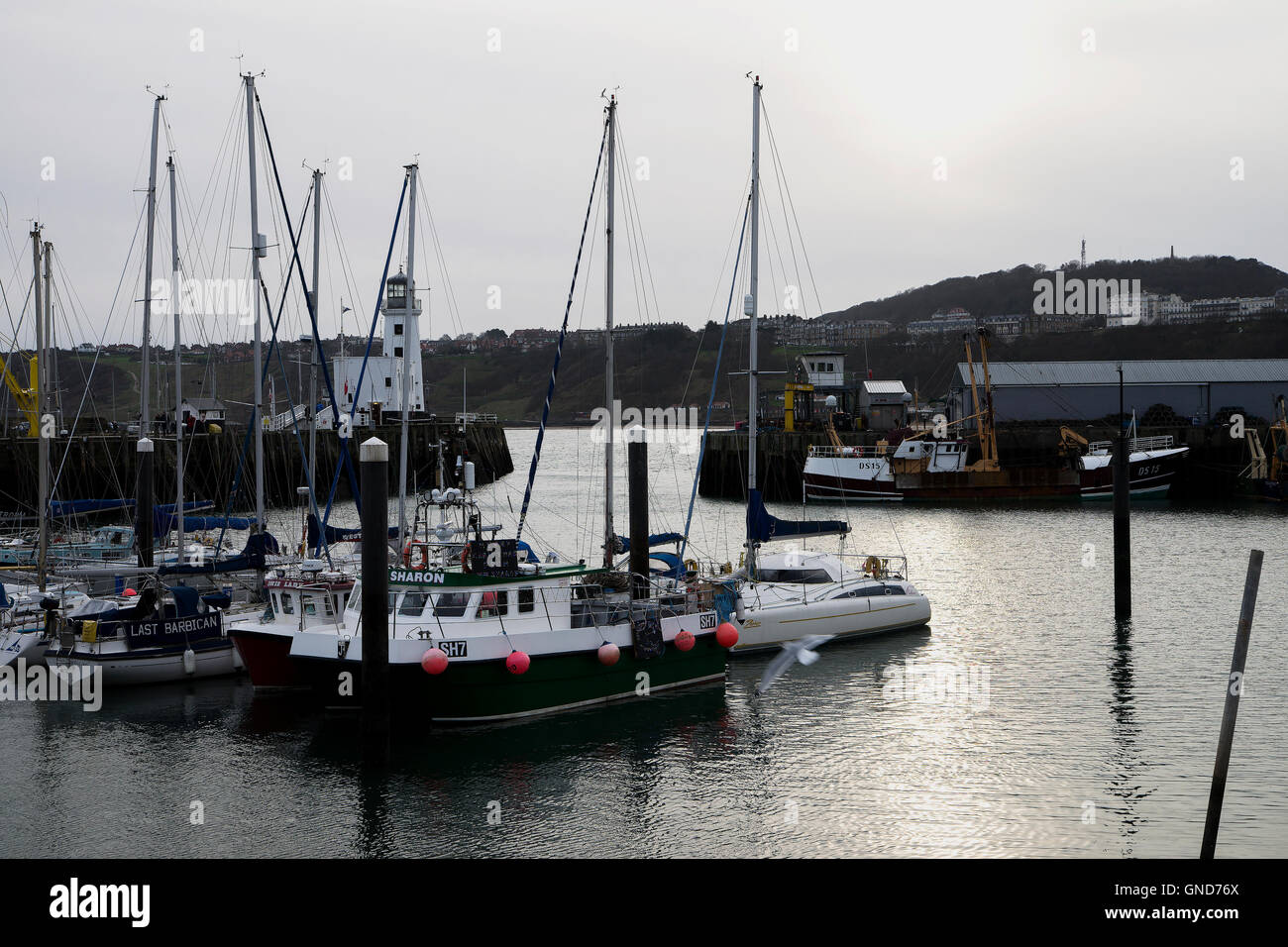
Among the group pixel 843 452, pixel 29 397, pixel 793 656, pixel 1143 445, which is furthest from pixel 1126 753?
pixel 29 397

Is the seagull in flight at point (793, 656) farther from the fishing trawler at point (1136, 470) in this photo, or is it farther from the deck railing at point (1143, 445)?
the deck railing at point (1143, 445)

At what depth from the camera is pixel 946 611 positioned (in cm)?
3170

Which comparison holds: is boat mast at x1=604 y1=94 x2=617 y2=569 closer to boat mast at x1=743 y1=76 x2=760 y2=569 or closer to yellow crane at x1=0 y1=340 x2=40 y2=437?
boat mast at x1=743 y1=76 x2=760 y2=569

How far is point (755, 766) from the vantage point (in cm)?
1806

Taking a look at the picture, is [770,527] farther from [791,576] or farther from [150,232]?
[150,232]

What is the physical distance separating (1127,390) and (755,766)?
76674 millimetres

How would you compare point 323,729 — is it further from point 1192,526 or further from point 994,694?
point 1192,526

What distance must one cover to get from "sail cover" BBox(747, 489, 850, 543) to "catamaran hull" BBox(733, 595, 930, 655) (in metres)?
2.08

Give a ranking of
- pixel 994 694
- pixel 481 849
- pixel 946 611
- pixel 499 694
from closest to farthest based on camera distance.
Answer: pixel 481 849 → pixel 499 694 → pixel 994 694 → pixel 946 611

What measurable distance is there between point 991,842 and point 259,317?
2192 cm

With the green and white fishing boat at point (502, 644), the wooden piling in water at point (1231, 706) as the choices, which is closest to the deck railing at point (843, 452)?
the green and white fishing boat at point (502, 644)

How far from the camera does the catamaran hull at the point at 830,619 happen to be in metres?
25.7
